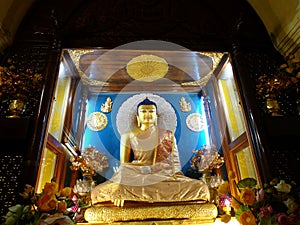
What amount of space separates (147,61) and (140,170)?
4.40 ft

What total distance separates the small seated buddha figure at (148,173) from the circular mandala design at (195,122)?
411 millimetres

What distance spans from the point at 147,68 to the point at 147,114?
0.73 meters

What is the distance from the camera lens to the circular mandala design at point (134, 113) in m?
3.60

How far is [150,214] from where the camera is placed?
2.14 metres

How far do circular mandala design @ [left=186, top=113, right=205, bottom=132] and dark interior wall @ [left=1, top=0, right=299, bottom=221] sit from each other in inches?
59.3

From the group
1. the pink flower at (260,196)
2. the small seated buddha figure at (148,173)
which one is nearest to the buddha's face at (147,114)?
the small seated buddha figure at (148,173)

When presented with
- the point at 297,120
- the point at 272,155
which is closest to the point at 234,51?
the point at 297,120

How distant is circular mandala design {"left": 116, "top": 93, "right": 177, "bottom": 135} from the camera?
3.60 meters

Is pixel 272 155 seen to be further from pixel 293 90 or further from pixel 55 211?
pixel 55 211

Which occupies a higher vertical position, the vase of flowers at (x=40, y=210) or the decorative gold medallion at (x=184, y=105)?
the decorative gold medallion at (x=184, y=105)

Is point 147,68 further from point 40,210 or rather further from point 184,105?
point 40,210

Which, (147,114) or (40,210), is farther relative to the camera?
(147,114)

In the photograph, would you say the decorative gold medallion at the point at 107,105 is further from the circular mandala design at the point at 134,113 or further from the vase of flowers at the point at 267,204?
the vase of flowers at the point at 267,204

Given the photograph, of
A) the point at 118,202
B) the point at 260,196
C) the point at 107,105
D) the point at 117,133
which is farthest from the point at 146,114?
the point at 260,196
